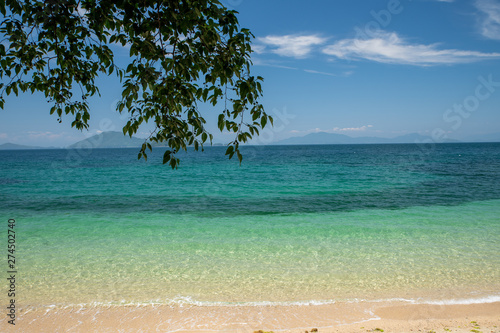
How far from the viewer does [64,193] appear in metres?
22.5

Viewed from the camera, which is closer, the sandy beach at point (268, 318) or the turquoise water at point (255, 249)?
the sandy beach at point (268, 318)

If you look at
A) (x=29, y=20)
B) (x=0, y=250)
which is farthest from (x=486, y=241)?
(x=0, y=250)

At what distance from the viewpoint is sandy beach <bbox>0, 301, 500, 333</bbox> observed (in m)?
5.46

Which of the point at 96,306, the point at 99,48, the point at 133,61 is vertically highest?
the point at 99,48

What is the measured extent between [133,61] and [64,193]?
22626 millimetres

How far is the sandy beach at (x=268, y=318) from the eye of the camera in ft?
17.9

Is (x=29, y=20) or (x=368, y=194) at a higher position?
(x=29, y=20)

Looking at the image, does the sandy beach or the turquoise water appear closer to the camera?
the sandy beach

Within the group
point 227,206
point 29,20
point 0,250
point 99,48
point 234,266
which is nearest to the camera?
point 29,20

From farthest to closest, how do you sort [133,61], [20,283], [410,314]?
[20,283], [410,314], [133,61]

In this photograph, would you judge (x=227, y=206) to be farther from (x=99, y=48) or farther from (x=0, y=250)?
(x=99, y=48)

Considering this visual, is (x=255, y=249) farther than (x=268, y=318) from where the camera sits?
Yes

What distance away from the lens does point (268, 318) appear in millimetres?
5777

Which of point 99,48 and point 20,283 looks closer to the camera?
point 99,48
